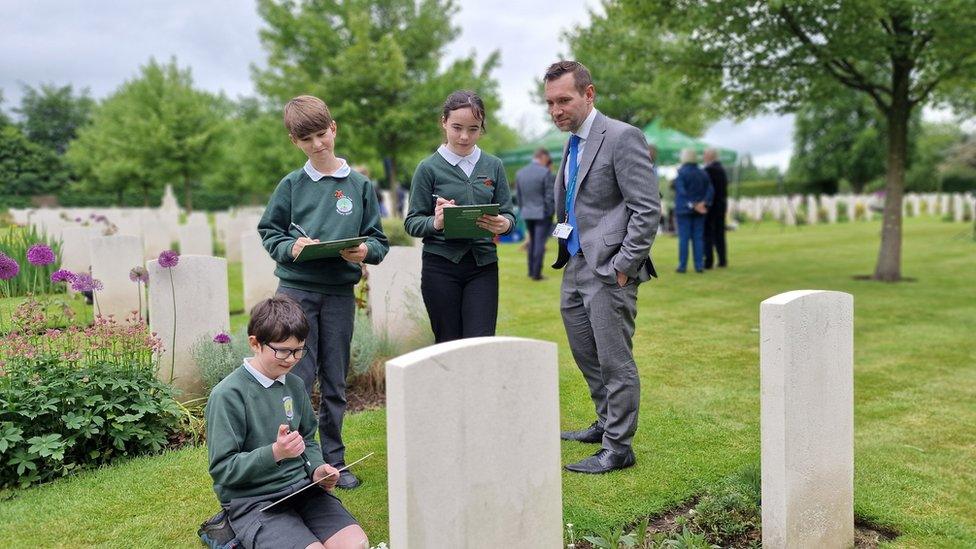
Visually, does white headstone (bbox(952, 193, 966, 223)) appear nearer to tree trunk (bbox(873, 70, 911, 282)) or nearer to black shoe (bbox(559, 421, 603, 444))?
tree trunk (bbox(873, 70, 911, 282))

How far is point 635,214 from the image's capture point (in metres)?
3.55

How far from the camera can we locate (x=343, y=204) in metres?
3.55

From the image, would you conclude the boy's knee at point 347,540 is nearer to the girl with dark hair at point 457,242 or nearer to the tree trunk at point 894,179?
the girl with dark hair at point 457,242

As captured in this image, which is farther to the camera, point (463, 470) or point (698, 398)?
point (698, 398)

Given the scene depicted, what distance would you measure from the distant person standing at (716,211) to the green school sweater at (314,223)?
918 cm

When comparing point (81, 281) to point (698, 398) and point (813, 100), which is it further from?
point (813, 100)

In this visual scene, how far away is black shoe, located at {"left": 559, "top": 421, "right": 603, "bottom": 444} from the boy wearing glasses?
5.90ft

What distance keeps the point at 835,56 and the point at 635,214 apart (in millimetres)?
7679

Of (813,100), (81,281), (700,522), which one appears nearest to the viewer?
(700,522)

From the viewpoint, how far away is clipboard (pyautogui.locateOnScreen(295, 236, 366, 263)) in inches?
126

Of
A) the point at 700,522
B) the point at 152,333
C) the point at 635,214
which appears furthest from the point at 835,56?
the point at 152,333

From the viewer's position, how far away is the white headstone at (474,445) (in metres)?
2.11

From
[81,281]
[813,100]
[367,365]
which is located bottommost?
[367,365]

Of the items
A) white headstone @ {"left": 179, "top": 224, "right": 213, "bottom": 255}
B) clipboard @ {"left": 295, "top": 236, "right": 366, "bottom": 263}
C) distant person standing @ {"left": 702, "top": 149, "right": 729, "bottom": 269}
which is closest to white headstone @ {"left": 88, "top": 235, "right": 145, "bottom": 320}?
clipboard @ {"left": 295, "top": 236, "right": 366, "bottom": 263}
